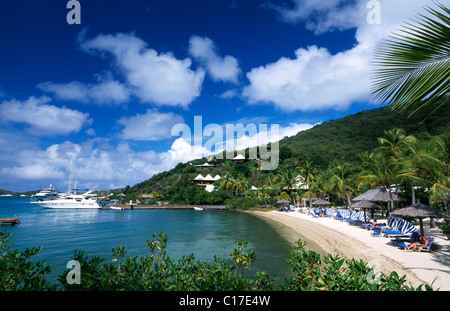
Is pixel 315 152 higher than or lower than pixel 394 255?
higher

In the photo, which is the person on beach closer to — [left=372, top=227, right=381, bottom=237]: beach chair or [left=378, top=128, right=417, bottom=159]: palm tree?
[left=372, top=227, right=381, bottom=237]: beach chair

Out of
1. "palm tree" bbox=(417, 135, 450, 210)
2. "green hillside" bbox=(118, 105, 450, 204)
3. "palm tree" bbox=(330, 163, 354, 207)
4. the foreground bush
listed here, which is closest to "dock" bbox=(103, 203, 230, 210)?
"green hillside" bbox=(118, 105, 450, 204)

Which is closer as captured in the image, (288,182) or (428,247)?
(428,247)

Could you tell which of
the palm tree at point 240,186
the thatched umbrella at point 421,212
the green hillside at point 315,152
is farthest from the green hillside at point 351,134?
the thatched umbrella at point 421,212

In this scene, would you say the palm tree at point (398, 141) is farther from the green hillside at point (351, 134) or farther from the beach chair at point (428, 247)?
the green hillside at point (351, 134)

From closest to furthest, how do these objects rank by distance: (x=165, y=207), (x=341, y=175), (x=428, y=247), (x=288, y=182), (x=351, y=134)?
(x=428, y=247), (x=341, y=175), (x=288, y=182), (x=165, y=207), (x=351, y=134)

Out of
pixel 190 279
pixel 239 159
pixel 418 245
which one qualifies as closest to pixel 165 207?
pixel 239 159

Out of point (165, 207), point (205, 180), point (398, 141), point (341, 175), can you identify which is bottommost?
point (165, 207)

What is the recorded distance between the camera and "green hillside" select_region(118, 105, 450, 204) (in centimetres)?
5380

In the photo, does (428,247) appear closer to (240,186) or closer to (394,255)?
(394,255)

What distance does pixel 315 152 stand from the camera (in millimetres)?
63812

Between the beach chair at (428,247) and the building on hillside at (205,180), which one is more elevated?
the building on hillside at (205,180)

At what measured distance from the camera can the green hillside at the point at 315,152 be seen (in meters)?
53.8
